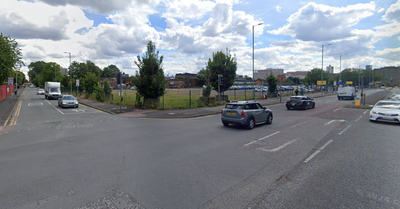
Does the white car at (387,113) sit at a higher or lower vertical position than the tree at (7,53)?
lower

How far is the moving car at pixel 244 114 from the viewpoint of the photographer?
1159 cm

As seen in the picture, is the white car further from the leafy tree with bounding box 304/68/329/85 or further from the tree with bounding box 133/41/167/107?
the leafy tree with bounding box 304/68/329/85

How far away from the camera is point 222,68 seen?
89.8ft

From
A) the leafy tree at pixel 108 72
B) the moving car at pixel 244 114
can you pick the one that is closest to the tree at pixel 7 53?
the moving car at pixel 244 114

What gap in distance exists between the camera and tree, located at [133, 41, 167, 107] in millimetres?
21281

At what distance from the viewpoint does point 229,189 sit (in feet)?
15.3

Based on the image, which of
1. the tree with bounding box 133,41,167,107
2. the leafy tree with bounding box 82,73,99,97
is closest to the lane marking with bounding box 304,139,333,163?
the tree with bounding box 133,41,167,107

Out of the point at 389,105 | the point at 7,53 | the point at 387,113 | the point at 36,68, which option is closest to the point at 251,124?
the point at 387,113

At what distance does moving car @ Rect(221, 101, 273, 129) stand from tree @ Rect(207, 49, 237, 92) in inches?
589

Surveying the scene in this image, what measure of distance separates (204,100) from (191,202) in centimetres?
2105

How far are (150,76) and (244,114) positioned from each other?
12.1 metres

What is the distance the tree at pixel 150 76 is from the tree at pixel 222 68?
750cm

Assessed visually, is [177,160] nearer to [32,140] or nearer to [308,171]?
[308,171]

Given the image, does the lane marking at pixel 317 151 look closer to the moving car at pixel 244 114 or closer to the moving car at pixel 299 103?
the moving car at pixel 244 114
